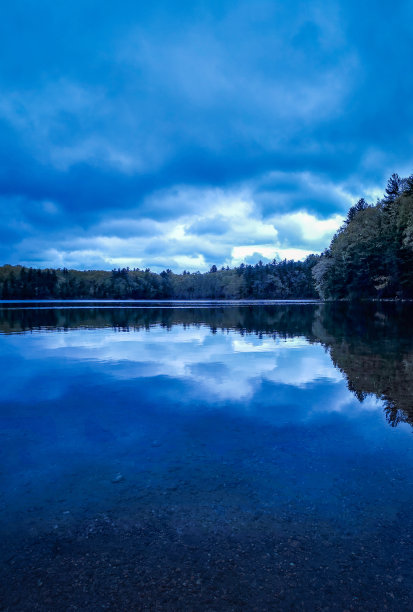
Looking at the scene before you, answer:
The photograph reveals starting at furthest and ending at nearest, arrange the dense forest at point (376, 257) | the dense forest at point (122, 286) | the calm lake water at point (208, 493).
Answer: the dense forest at point (122, 286), the dense forest at point (376, 257), the calm lake water at point (208, 493)

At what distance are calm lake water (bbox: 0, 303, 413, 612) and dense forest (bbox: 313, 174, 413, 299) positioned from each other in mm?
57023

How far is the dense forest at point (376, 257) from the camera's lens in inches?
2436

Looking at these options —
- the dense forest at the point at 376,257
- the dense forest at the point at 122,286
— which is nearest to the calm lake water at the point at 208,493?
the dense forest at the point at 376,257

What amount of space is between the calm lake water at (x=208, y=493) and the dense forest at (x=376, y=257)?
57.0 metres

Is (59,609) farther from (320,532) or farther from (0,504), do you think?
(320,532)

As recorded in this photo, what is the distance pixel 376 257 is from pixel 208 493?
70.5 metres

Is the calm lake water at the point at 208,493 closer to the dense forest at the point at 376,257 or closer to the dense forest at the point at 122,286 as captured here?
the dense forest at the point at 376,257

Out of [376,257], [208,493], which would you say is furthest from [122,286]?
[208,493]

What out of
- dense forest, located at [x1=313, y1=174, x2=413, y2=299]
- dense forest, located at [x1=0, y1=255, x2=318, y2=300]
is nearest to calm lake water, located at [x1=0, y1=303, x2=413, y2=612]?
dense forest, located at [x1=313, y1=174, x2=413, y2=299]

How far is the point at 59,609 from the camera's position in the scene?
3430 mm

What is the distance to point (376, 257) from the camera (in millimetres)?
68312

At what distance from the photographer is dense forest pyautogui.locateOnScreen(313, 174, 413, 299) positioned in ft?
203

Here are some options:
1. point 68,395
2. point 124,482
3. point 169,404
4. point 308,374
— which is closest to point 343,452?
point 124,482

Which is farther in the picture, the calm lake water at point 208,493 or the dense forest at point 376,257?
the dense forest at point 376,257
